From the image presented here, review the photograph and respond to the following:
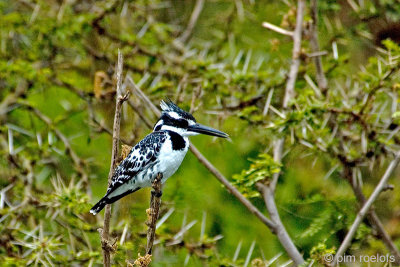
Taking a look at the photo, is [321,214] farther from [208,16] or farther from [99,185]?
[208,16]

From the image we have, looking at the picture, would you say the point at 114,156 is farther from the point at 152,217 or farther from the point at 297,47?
the point at 297,47

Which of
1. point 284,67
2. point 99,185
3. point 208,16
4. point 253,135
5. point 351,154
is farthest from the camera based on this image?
point 208,16

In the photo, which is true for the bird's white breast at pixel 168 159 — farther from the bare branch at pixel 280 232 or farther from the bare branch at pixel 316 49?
the bare branch at pixel 316 49

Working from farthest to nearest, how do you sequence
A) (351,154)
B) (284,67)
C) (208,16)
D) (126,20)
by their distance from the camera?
1. (208,16)
2. (126,20)
3. (284,67)
4. (351,154)

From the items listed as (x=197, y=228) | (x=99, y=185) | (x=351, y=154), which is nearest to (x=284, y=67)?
(x=351, y=154)

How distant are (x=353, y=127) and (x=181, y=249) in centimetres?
154

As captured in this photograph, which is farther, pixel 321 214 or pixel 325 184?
pixel 325 184

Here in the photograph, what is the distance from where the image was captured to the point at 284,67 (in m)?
5.40

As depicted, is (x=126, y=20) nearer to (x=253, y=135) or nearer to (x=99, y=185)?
(x=99, y=185)

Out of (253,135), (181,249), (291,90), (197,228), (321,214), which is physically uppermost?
(291,90)

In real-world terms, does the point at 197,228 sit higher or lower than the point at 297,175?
lower

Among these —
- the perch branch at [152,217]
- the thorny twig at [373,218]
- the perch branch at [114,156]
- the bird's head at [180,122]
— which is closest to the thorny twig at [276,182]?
the thorny twig at [373,218]

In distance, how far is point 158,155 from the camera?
12.3 feet

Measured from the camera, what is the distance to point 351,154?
440cm
